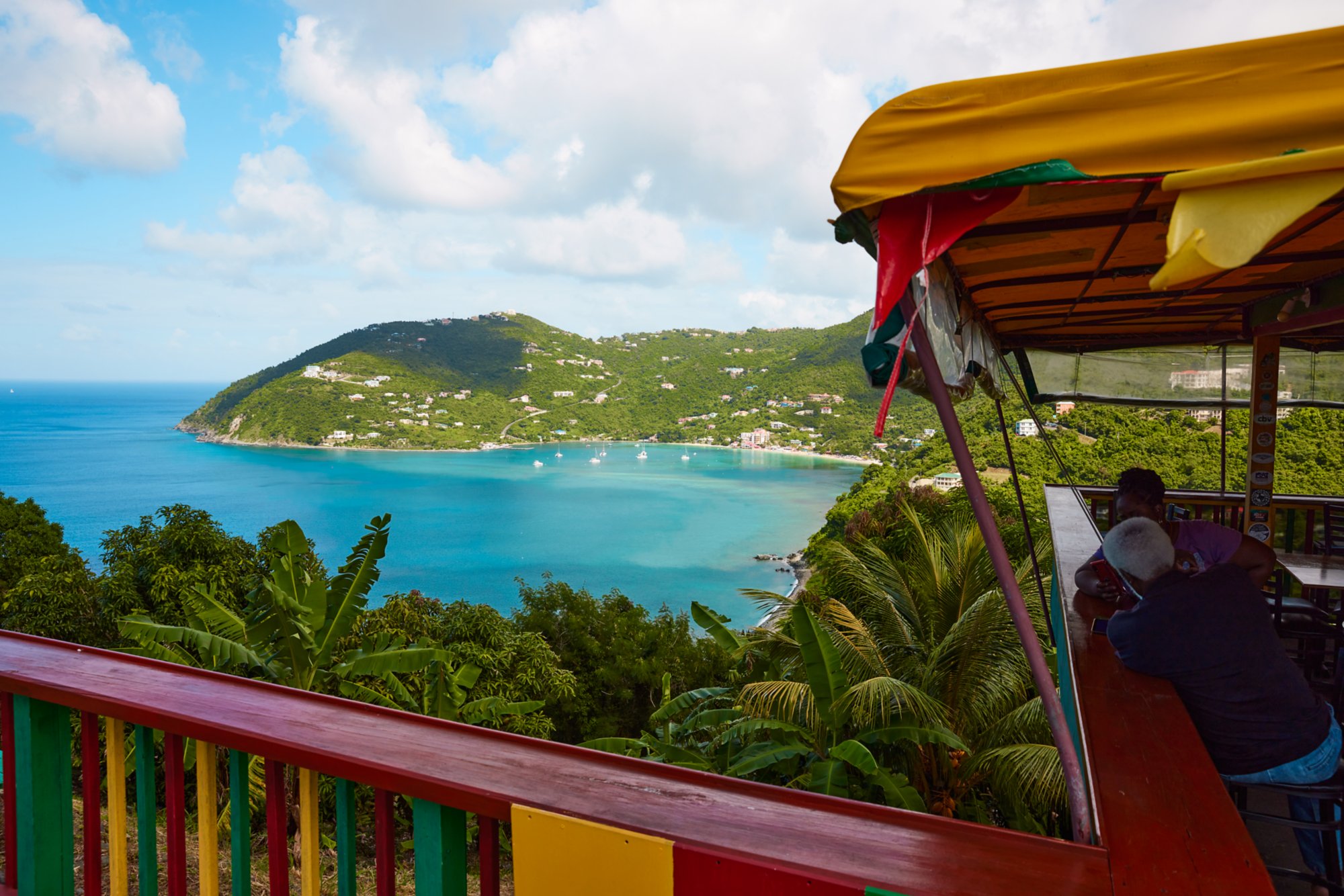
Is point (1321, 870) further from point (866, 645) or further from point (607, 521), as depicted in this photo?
point (607, 521)

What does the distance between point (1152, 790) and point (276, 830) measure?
144cm

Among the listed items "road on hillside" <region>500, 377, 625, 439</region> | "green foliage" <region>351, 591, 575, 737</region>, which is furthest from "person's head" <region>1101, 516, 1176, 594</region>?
"road on hillside" <region>500, 377, 625, 439</region>

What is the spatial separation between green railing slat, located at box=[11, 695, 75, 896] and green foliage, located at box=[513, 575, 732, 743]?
14.3m

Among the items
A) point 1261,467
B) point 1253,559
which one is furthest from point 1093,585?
point 1261,467

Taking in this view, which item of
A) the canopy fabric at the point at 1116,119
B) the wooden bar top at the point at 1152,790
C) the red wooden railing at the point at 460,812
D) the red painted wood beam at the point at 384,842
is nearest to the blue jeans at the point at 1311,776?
the wooden bar top at the point at 1152,790

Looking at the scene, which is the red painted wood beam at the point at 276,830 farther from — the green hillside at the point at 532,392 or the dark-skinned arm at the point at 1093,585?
the green hillside at the point at 532,392

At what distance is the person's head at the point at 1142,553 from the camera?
2.08 metres

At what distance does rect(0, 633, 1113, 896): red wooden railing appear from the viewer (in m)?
0.82

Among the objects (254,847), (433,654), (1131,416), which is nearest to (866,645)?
(433,654)

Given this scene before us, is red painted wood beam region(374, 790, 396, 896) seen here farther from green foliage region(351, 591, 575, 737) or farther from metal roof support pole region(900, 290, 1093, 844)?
green foliage region(351, 591, 575, 737)

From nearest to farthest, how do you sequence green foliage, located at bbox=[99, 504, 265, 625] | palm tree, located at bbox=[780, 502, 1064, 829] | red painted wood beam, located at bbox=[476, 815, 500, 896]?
red painted wood beam, located at bbox=[476, 815, 500, 896] < palm tree, located at bbox=[780, 502, 1064, 829] < green foliage, located at bbox=[99, 504, 265, 625]

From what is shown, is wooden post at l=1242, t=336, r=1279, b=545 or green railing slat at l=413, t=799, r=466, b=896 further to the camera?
wooden post at l=1242, t=336, r=1279, b=545

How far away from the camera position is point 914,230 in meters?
1.14

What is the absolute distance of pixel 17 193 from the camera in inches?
3610
